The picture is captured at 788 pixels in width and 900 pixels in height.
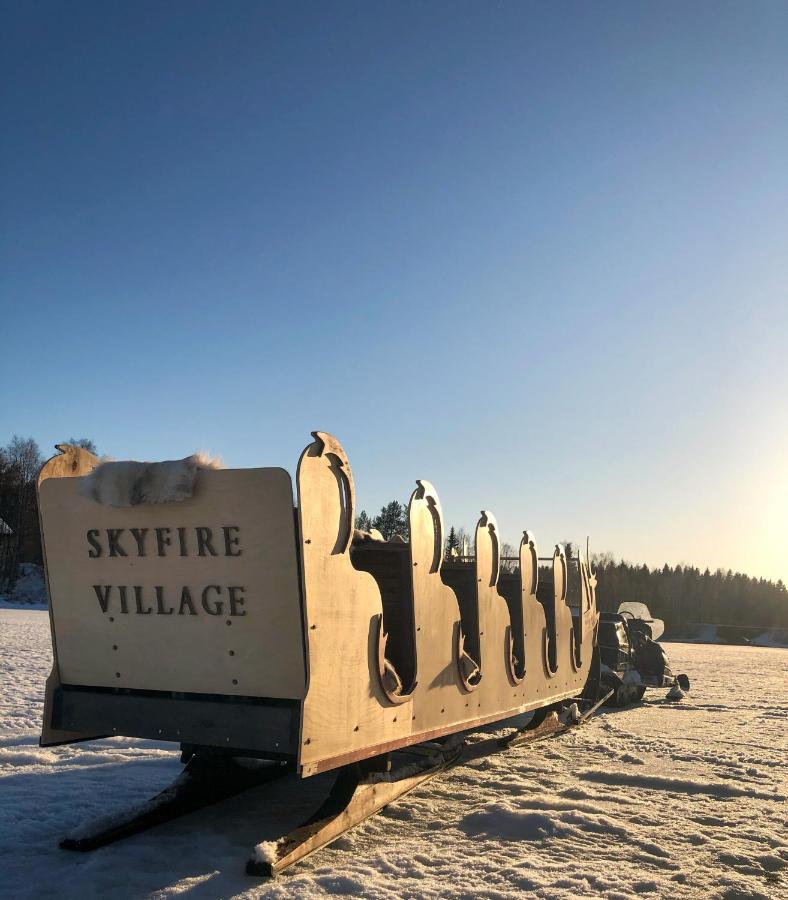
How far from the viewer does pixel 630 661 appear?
1409 cm

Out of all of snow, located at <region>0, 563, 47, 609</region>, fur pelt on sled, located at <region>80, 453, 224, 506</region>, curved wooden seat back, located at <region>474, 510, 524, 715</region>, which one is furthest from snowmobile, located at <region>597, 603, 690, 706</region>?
snow, located at <region>0, 563, 47, 609</region>

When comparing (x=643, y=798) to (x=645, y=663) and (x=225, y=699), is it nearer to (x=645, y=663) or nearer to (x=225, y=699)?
(x=225, y=699)

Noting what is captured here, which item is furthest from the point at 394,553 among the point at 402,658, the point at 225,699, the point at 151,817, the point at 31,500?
the point at 31,500

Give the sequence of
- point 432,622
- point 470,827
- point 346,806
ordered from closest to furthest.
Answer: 1. point 346,806
2. point 470,827
3. point 432,622

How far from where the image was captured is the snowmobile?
13080mm

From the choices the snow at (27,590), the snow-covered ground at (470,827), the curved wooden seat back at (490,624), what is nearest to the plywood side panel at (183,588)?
the snow-covered ground at (470,827)

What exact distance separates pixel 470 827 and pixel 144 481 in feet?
11.4

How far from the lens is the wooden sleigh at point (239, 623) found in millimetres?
4488

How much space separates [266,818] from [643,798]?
321cm

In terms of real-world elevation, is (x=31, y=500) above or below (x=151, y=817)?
above

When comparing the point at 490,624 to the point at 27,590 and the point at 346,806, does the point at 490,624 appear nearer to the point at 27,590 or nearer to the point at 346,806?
the point at 346,806

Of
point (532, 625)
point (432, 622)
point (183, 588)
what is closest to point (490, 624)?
point (432, 622)

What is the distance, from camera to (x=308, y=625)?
4383mm

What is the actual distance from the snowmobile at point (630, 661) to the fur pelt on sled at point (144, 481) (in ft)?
33.1
